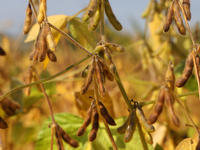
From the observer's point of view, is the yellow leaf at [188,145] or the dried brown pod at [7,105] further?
the dried brown pod at [7,105]

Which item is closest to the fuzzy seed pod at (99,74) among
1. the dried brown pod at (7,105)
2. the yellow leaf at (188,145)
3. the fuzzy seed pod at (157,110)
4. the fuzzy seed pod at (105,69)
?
the fuzzy seed pod at (105,69)

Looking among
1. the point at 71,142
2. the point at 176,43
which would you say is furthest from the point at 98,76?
the point at 176,43

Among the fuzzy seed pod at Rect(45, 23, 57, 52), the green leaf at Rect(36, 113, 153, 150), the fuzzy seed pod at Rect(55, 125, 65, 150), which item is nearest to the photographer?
the fuzzy seed pod at Rect(45, 23, 57, 52)

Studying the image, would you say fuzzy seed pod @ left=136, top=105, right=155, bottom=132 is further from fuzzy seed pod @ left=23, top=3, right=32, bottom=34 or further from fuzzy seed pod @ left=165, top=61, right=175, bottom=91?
fuzzy seed pod @ left=23, top=3, right=32, bottom=34

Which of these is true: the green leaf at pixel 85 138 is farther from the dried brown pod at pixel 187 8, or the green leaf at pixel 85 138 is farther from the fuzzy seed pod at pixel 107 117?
the dried brown pod at pixel 187 8

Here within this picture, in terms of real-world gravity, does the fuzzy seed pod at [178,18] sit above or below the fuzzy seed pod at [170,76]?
above

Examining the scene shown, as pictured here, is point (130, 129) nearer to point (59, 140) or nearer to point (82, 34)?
point (59, 140)

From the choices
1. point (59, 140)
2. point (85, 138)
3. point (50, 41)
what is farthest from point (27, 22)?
point (85, 138)

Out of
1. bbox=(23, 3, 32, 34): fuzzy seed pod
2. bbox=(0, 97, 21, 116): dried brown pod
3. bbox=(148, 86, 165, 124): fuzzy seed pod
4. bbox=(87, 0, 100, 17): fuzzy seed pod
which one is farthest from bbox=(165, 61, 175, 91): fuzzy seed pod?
bbox=(0, 97, 21, 116): dried brown pod

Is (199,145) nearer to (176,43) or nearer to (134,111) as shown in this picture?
(134,111)
